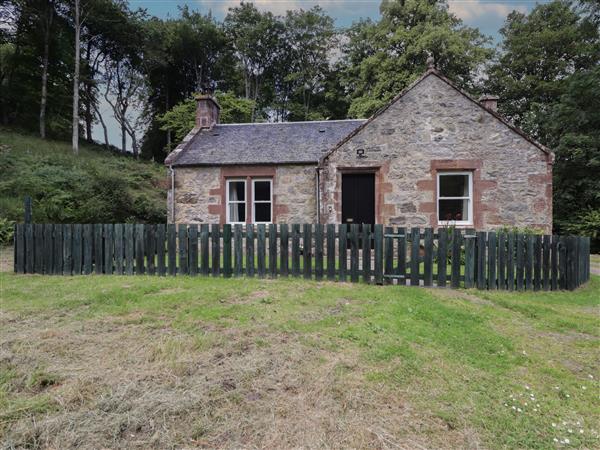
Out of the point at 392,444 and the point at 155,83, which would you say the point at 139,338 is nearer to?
the point at 392,444

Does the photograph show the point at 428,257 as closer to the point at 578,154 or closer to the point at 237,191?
the point at 237,191

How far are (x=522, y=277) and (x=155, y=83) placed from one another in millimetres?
43841

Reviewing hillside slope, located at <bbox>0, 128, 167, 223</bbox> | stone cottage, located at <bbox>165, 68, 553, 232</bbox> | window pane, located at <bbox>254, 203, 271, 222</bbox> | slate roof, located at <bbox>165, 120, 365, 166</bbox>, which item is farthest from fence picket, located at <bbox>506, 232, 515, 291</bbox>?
hillside slope, located at <bbox>0, 128, 167, 223</bbox>

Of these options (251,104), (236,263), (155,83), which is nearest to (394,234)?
(236,263)

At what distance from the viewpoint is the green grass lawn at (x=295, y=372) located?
2.70 meters

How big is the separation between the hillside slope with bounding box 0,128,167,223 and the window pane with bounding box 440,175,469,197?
15134 mm

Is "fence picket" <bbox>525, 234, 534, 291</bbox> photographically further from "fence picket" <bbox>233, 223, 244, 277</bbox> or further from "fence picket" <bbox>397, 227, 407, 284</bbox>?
"fence picket" <bbox>233, 223, 244, 277</bbox>

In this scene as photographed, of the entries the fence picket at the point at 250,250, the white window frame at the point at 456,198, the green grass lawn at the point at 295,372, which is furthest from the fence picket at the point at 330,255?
the white window frame at the point at 456,198

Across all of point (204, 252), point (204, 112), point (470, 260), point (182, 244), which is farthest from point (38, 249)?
point (204, 112)

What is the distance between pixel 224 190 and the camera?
14.3 m

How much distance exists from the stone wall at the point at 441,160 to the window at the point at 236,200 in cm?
436

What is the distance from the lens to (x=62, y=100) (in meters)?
33.1

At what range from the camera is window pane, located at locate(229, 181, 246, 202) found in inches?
573

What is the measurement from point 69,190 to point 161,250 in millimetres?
12678
